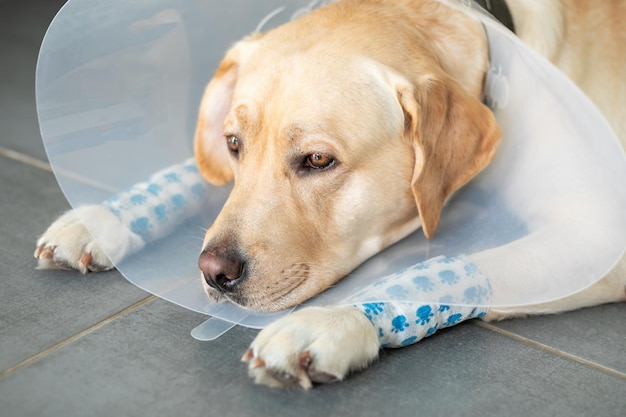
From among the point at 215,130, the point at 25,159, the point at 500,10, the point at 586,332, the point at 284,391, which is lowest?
the point at 586,332

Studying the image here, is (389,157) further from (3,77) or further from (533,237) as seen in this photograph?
(3,77)

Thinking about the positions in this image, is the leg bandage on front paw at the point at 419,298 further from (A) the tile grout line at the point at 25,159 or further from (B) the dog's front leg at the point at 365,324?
(A) the tile grout line at the point at 25,159

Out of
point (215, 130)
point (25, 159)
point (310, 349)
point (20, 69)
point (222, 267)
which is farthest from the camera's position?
point (20, 69)

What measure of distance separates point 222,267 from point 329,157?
0.40 metres

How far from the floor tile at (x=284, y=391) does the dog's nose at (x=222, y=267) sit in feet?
0.51

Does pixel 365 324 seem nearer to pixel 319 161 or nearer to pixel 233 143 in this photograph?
pixel 319 161

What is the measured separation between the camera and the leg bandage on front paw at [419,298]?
2.06 metres

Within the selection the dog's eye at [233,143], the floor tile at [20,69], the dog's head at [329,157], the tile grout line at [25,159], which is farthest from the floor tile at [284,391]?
the floor tile at [20,69]

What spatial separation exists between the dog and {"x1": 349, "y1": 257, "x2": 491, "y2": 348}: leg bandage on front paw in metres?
0.05

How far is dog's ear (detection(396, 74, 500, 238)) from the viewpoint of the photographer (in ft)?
7.29

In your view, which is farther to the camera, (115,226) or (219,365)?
(115,226)

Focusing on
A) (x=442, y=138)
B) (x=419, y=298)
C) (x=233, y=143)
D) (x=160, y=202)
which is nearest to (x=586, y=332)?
(x=419, y=298)

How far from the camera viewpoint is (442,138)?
7.36 feet

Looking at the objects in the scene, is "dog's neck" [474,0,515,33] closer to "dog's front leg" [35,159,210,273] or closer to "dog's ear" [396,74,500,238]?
"dog's ear" [396,74,500,238]
